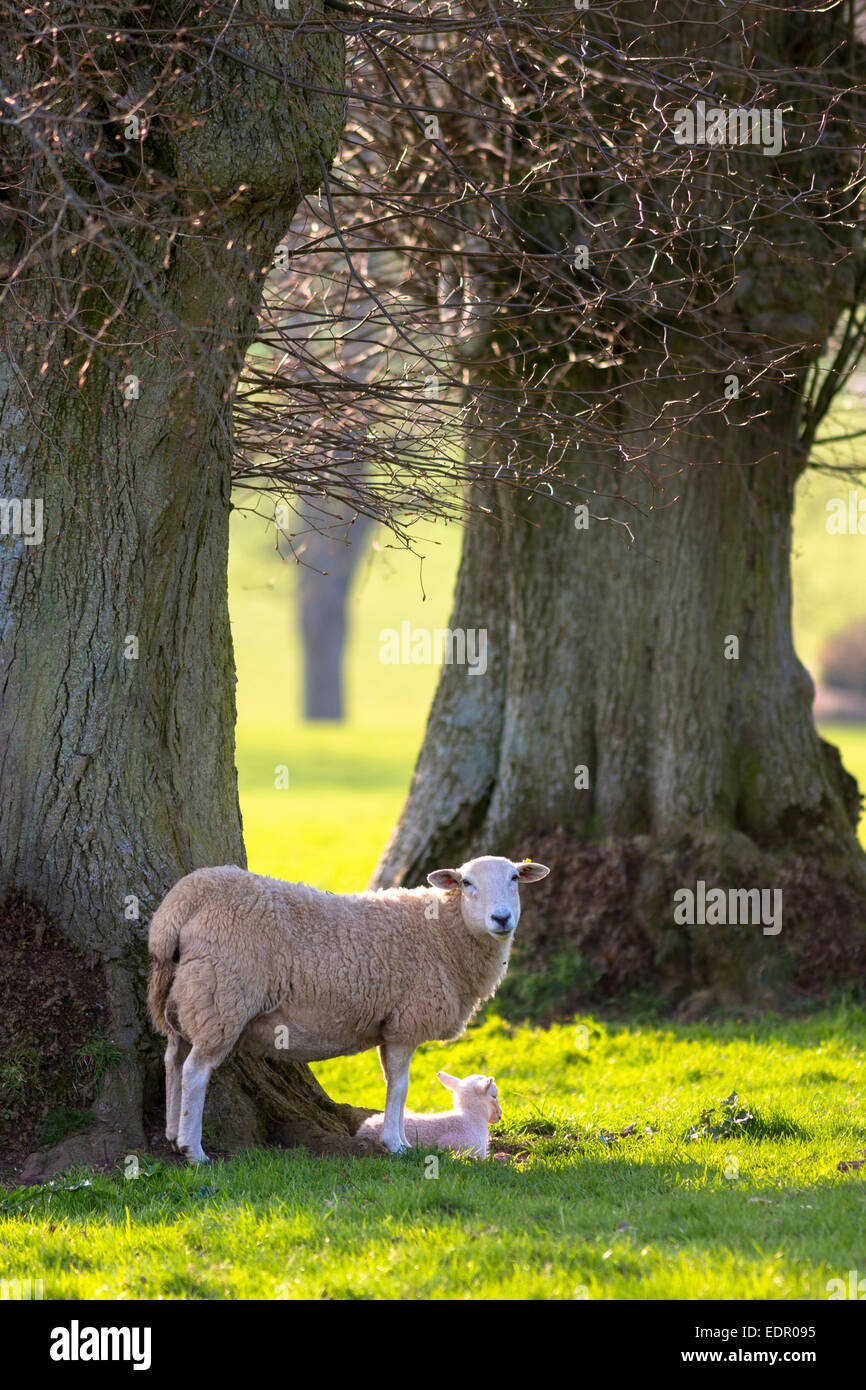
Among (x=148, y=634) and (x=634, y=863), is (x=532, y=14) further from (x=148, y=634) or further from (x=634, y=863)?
(x=634, y=863)

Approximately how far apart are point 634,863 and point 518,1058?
171 cm

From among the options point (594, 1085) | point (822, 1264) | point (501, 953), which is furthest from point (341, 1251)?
point (594, 1085)

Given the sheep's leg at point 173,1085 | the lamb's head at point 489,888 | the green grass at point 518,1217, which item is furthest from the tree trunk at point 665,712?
the sheep's leg at point 173,1085

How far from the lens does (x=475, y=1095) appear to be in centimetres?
656

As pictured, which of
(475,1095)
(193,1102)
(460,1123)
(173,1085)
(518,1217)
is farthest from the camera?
(475,1095)

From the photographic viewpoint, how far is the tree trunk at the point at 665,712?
949 centimetres

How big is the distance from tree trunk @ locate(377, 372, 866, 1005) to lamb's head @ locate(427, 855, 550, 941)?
127 inches

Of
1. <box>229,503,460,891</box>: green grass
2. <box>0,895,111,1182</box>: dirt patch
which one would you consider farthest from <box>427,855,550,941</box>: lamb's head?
<box>0,895,111,1182</box>: dirt patch

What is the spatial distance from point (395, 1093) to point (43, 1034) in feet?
5.01

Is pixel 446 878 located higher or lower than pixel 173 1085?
higher

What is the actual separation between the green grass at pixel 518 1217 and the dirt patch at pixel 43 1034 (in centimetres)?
46

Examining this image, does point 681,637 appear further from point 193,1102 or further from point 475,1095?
point 193,1102

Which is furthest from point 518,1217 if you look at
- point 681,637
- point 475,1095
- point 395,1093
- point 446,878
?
point 681,637

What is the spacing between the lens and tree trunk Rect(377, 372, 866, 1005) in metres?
9.49
